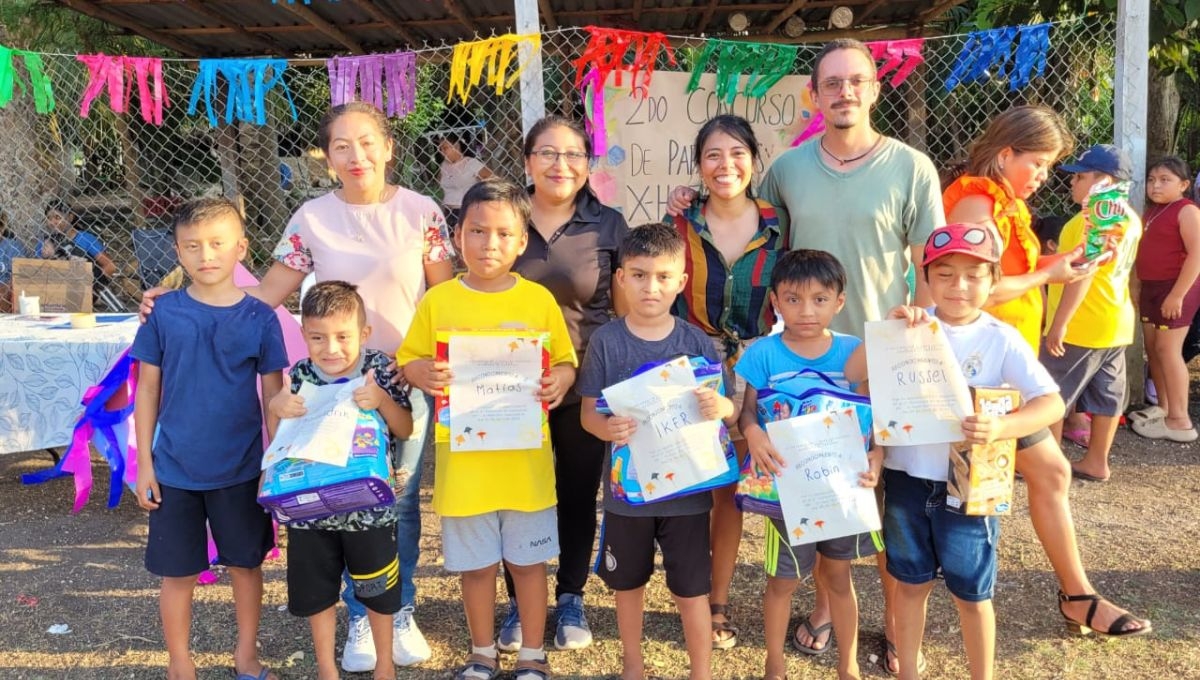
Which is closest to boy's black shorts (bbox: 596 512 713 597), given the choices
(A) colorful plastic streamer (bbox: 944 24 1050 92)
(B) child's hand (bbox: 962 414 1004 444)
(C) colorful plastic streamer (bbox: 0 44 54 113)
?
(B) child's hand (bbox: 962 414 1004 444)

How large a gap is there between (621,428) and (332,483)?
87 centimetres

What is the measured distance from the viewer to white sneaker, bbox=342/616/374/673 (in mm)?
2881

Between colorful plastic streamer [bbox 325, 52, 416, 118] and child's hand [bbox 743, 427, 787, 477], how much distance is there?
304cm

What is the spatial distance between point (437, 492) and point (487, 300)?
25.6 inches

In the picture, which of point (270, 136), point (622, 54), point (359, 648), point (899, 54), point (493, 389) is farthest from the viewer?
point (270, 136)

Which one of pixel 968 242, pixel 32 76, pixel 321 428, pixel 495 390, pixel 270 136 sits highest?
pixel 270 136

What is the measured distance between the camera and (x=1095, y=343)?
4395 mm

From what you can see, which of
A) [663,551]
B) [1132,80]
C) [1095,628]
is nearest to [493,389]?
[663,551]

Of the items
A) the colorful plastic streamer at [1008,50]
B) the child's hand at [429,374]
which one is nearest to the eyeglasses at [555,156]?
the child's hand at [429,374]

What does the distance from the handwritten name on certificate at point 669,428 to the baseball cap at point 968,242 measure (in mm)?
795

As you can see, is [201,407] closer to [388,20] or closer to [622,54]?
[622,54]

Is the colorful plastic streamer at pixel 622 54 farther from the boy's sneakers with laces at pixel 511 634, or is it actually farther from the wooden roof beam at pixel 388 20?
the wooden roof beam at pixel 388 20

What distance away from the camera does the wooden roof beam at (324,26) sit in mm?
6973

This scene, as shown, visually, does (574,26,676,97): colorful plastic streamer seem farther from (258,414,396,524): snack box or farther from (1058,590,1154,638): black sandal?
(1058,590,1154,638): black sandal
